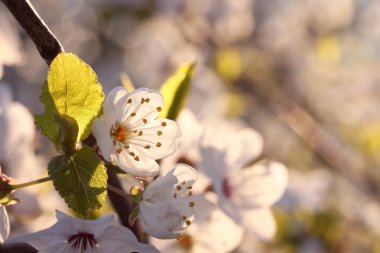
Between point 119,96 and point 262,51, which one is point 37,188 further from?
point 262,51

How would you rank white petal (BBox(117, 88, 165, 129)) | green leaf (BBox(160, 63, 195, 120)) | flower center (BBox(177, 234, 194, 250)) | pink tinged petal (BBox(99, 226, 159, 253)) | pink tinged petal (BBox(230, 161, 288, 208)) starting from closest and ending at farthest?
pink tinged petal (BBox(99, 226, 159, 253)) < white petal (BBox(117, 88, 165, 129)) < green leaf (BBox(160, 63, 195, 120)) < flower center (BBox(177, 234, 194, 250)) < pink tinged petal (BBox(230, 161, 288, 208))

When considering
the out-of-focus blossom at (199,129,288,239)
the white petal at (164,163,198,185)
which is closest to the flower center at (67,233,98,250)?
the white petal at (164,163,198,185)

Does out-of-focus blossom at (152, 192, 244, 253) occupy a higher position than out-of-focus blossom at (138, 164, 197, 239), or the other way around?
out-of-focus blossom at (138, 164, 197, 239)

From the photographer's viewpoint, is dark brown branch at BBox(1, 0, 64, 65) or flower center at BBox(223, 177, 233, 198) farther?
flower center at BBox(223, 177, 233, 198)

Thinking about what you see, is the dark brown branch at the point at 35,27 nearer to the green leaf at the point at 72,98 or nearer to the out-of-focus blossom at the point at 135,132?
the green leaf at the point at 72,98

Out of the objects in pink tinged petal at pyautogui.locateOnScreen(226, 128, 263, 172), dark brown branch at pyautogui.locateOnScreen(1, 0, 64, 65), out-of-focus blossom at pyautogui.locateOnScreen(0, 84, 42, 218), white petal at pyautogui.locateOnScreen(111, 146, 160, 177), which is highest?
dark brown branch at pyautogui.locateOnScreen(1, 0, 64, 65)

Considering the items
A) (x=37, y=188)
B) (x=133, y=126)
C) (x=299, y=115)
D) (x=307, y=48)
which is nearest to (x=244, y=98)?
(x=299, y=115)

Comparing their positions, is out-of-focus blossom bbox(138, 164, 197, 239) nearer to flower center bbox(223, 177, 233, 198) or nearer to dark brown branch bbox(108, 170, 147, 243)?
dark brown branch bbox(108, 170, 147, 243)

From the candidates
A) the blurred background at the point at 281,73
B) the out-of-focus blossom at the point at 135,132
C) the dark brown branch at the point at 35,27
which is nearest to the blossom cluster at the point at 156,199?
the out-of-focus blossom at the point at 135,132

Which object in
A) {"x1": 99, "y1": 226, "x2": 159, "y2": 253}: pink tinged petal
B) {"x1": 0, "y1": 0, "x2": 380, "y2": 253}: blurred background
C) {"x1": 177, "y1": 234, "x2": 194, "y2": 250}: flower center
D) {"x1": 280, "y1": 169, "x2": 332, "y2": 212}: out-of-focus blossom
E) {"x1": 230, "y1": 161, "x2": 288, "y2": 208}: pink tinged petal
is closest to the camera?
{"x1": 99, "y1": 226, "x2": 159, "y2": 253}: pink tinged petal
